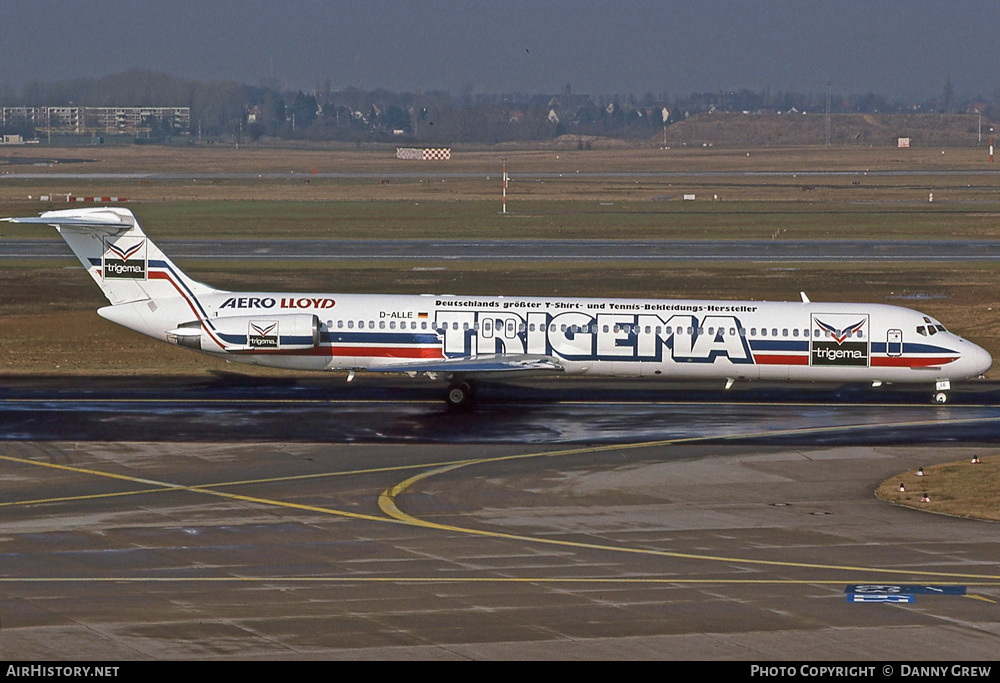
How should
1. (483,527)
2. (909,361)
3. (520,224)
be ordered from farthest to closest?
(520,224)
(909,361)
(483,527)

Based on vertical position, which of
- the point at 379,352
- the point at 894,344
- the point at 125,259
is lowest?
the point at 379,352

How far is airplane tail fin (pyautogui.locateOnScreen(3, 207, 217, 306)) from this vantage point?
3950 cm

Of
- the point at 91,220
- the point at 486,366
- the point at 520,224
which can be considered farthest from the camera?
the point at 520,224

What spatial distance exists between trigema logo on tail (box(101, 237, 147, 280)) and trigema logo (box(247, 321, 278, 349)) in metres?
4.03

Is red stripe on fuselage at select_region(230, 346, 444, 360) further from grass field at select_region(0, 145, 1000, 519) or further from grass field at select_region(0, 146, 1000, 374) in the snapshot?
grass field at select_region(0, 146, 1000, 374)

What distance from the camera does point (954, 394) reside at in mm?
41375

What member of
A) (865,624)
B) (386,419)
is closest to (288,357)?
(386,419)

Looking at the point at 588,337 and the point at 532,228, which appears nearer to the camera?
the point at 588,337

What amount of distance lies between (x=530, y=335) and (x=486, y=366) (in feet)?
6.89

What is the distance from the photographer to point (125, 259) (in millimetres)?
39625

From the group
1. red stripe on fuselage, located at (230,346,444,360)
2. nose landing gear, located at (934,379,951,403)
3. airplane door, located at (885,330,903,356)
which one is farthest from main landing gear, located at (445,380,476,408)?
nose landing gear, located at (934,379,951,403)

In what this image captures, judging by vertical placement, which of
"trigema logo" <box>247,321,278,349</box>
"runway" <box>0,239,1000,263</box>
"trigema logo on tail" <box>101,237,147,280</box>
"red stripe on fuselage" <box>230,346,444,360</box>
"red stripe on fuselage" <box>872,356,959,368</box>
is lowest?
"red stripe on fuselage" <box>872,356,959,368</box>

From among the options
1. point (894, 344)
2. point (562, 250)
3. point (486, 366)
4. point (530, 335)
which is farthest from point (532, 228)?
point (486, 366)

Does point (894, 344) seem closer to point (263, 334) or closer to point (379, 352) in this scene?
point (379, 352)
